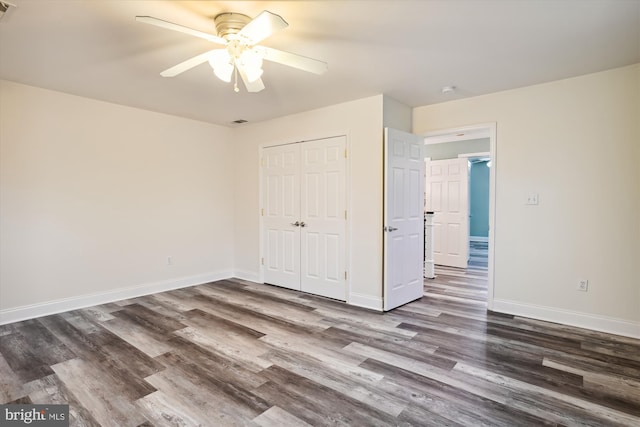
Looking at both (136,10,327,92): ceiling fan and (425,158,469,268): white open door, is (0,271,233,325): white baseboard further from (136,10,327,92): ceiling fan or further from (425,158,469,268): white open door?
(425,158,469,268): white open door

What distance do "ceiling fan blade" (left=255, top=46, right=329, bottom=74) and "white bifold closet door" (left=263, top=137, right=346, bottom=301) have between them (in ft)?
5.89

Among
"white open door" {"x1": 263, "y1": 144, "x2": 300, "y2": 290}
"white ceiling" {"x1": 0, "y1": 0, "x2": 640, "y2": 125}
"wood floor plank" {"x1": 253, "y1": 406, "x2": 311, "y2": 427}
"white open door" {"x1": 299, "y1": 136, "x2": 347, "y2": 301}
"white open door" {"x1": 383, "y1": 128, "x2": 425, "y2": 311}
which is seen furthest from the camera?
"white open door" {"x1": 263, "y1": 144, "x2": 300, "y2": 290}

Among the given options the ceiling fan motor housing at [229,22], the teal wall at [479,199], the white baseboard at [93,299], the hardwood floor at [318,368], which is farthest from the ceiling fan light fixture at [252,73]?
the teal wall at [479,199]

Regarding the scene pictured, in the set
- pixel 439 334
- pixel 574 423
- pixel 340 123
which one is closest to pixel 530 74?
pixel 340 123

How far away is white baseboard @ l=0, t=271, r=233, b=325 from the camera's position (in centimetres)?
343

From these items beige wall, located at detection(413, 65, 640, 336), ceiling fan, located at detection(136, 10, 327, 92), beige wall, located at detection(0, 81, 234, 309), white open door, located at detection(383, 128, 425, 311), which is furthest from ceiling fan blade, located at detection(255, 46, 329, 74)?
beige wall, located at detection(0, 81, 234, 309)

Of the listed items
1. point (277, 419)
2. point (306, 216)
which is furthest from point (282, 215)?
point (277, 419)

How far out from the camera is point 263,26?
5.97 ft

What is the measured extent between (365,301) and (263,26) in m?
3.07

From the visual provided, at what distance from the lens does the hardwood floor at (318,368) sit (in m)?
1.96

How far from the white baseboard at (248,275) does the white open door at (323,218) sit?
0.93 m

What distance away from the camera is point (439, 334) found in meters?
3.10

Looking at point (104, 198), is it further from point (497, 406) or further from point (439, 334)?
point (497, 406)

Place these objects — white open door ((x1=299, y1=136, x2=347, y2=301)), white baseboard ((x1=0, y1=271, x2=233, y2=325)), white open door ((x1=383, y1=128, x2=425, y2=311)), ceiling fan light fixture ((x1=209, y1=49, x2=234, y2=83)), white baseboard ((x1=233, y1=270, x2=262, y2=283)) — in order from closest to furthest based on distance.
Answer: ceiling fan light fixture ((x1=209, y1=49, x2=234, y2=83))
white baseboard ((x1=0, y1=271, x2=233, y2=325))
white open door ((x1=383, y1=128, x2=425, y2=311))
white open door ((x1=299, y1=136, x2=347, y2=301))
white baseboard ((x1=233, y1=270, x2=262, y2=283))
